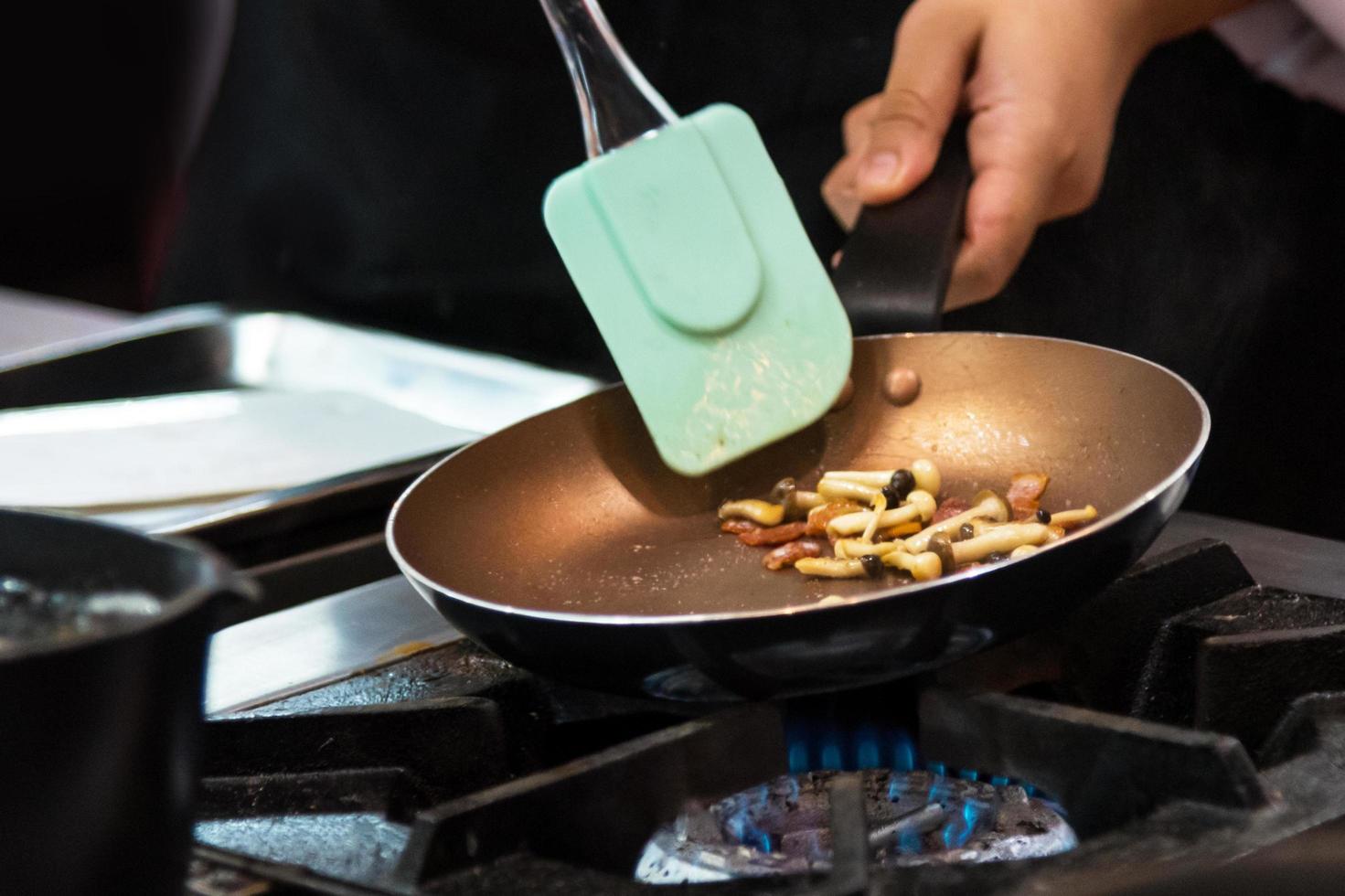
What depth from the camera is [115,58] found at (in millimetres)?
2564

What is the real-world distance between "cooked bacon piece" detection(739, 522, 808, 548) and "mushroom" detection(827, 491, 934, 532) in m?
0.02

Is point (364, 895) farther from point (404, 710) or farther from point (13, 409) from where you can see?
point (13, 409)

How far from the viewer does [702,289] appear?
28.5 inches

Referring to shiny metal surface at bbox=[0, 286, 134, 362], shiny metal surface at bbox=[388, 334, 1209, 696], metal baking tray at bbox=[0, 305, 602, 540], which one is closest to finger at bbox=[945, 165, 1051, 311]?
shiny metal surface at bbox=[388, 334, 1209, 696]

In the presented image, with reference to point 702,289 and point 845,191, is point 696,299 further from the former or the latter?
point 845,191

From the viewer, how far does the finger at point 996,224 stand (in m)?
0.84

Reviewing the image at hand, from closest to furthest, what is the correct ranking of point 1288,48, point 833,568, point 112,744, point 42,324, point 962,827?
point 112,744
point 962,827
point 833,568
point 1288,48
point 42,324

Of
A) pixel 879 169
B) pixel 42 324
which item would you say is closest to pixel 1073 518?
pixel 879 169

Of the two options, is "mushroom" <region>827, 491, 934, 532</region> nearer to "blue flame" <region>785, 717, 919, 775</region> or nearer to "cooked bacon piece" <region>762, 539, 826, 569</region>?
"cooked bacon piece" <region>762, 539, 826, 569</region>

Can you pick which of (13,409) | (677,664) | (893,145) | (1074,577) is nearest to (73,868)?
(677,664)

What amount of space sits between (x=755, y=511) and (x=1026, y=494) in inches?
5.1

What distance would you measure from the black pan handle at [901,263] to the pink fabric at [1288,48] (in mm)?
342

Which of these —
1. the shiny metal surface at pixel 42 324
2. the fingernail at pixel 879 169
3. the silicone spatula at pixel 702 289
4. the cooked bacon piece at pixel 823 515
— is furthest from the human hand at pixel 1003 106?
the shiny metal surface at pixel 42 324

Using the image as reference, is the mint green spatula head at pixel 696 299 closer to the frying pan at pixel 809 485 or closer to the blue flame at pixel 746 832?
the frying pan at pixel 809 485
